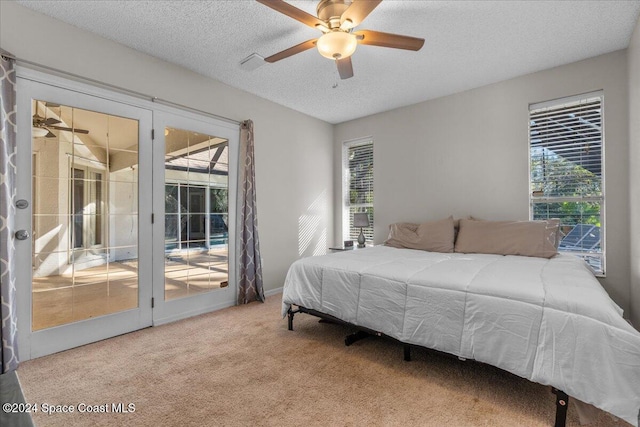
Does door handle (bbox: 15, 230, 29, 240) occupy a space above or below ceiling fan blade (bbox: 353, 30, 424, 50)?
below

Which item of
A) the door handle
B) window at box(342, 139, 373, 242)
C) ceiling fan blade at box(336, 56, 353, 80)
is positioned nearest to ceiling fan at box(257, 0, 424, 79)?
ceiling fan blade at box(336, 56, 353, 80)

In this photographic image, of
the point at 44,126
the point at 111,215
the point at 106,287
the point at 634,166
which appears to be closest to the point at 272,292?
the point at 106,287

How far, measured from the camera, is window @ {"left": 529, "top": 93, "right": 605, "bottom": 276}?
3.10m

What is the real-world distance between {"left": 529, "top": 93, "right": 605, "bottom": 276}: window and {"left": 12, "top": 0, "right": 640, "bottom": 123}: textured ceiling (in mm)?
538

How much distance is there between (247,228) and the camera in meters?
3.78

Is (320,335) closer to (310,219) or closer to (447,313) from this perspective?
(447,313)

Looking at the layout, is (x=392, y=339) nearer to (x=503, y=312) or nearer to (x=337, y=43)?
(x=503, y=312)

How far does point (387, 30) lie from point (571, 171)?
2530 millimetres

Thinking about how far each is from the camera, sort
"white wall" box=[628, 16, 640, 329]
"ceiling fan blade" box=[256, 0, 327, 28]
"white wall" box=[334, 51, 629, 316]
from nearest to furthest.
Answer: "ceiling fan blade" box=[256, 0, 327, 28]
"white wall" box=[628, 16, 640, 329]
"white wall" box=[334, 51, 629, 316]

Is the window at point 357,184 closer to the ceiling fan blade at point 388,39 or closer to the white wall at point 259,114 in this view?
the white wall at point 259,114

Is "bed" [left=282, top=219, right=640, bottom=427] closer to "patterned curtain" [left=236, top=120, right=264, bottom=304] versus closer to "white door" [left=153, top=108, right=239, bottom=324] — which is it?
"patterned curtain" [left=236, top=120, right=264, bottom=304]

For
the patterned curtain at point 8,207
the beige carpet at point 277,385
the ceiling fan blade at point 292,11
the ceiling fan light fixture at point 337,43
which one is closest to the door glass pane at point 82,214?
the patterned curtain at point 8,207

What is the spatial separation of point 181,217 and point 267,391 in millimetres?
2143

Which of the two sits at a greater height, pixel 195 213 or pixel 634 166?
pixel 634 166
